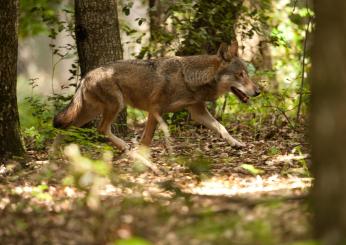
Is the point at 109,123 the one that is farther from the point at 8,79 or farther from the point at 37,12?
the point at 37,12

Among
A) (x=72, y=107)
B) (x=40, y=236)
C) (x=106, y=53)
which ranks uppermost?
(x=106, y=53)

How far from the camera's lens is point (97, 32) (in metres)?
11.2

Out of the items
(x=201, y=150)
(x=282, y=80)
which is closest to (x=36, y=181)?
(x=201, y=150)

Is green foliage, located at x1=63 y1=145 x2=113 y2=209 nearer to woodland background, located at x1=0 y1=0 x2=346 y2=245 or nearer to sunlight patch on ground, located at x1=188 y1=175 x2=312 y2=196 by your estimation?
woodland background, located at x1=0 y1=0 x2=346 y2=245

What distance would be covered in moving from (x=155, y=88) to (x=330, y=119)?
21.7 feet

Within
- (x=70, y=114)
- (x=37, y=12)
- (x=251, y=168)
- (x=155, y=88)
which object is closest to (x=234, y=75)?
(x=155, y=88)

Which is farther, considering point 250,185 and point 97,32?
point 97,32

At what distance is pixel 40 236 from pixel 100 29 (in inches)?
238

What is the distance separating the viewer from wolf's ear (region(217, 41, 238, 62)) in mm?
10609

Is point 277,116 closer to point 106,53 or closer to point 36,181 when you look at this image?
point 106,53

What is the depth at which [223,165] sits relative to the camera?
912 cm

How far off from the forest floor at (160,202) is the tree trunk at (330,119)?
542 millimetres

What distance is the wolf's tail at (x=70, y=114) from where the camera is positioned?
1023 cm

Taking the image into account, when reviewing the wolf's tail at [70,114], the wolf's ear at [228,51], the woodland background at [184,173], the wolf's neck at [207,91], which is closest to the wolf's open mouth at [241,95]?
the wolf's neck at [207,91]
